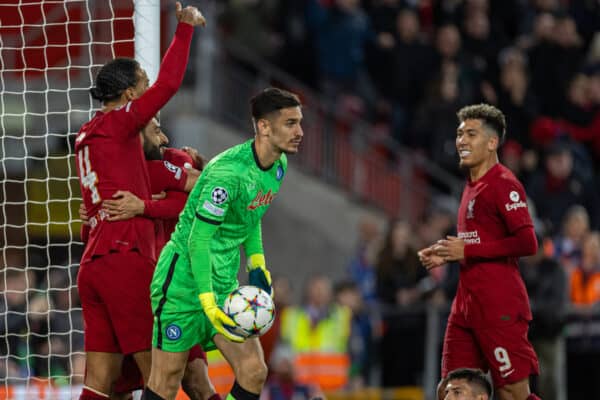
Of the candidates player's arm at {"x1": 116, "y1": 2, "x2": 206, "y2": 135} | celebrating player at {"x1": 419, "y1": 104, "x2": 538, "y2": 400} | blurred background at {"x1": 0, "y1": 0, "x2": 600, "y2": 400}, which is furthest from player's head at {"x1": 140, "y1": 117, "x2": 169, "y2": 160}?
blurred background at {"x1": 0, "y1": 0, "x2": 600, "y2": 400}

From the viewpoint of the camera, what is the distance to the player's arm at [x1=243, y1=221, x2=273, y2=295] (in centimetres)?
783

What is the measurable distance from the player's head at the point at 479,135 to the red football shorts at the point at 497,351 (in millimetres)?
966

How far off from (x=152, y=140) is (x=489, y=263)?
207 cm

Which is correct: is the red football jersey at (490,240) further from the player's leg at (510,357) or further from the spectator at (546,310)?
the spectator at (546,310)

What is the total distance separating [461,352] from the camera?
323 inches

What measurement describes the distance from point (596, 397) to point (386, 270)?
2478mm

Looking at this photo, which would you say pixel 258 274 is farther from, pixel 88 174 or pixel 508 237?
pixel 508 237

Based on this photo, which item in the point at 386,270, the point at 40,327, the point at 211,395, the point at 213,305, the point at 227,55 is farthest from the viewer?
the point at 227,55

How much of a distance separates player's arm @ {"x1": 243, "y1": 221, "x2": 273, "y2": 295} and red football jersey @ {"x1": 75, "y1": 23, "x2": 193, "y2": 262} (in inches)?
21.7

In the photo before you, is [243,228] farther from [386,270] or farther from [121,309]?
[386,270]

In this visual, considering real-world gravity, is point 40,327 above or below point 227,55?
below

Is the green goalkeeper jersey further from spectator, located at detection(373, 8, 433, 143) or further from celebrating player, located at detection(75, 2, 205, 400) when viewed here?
spectator, located at detection(373, 8, 433, 143)

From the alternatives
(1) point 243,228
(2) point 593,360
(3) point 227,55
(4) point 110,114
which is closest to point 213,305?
(1) point 243,228

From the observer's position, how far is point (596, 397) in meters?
12.4
